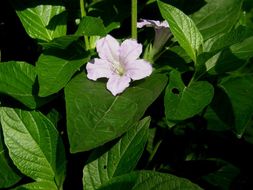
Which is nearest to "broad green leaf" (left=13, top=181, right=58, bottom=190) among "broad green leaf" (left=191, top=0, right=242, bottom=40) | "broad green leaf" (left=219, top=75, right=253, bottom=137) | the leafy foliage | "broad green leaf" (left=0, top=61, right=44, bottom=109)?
the leafy foliage

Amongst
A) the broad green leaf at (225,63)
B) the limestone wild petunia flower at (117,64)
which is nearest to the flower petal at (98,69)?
the limestone wild petunia flower at (117,64)

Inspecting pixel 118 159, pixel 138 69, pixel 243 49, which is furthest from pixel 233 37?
pixel 118 159

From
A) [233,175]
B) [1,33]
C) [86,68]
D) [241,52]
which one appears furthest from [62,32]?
[233,175]

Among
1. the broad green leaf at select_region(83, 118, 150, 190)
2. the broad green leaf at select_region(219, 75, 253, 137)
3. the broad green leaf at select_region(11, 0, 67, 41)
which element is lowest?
the broad green leaf at select_region(83, 118, 150, 190)

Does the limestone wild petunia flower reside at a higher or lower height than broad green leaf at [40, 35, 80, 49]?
Result: lower

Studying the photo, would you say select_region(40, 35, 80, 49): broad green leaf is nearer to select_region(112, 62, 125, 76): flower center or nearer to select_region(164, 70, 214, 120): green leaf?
select_region(112, 62, 125, 76): flower center

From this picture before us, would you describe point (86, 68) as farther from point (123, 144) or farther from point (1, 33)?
point (1, 33)
